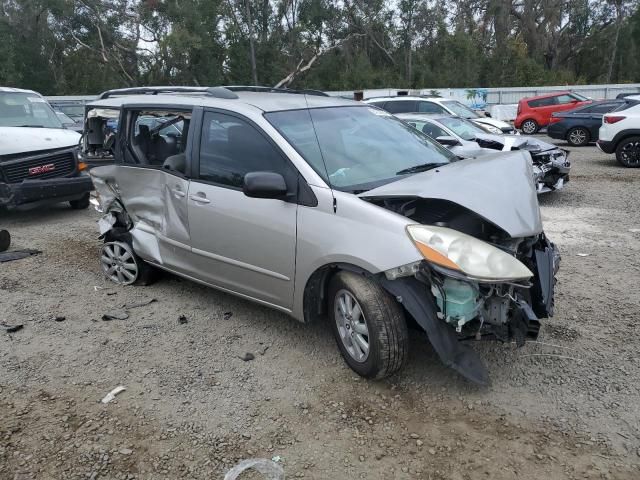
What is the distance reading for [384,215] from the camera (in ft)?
10.7

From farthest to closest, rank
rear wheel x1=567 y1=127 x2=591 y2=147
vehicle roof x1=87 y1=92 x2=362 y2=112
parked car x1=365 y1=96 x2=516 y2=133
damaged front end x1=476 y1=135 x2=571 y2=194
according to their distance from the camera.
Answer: rear wheel x1=567 y1=127 x2=591 y2=147 < parked car x1=365 y1=96 x2=516 y2=133 < damaged front end x1=476 y1=135 x2=571 y2=194 < vehicle roof x1=87 y1=92 x2=362 y2=112

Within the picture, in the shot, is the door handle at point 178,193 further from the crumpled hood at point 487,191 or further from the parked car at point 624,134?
the parked car at point 624,134

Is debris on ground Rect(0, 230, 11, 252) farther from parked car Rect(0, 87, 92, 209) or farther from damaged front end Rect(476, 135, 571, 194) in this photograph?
damaged front end Rect(476, 135, 571, 194)

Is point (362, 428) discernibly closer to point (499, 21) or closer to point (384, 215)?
point (384, 215)

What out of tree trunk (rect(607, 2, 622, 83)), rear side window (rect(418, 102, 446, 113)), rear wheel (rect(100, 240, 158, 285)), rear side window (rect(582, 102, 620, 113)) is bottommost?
rear wheel (rect(100, 240, 158, 285))

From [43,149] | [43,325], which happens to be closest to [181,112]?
[43,325]

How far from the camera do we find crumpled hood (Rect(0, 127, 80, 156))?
25.6ft

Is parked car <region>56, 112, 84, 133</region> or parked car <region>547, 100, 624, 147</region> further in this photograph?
parked car <region>547, 100, 624, 147</region>

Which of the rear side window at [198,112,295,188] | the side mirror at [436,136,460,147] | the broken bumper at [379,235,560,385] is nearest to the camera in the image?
the broken bumper at [379,235,560,385]

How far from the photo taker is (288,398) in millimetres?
3424

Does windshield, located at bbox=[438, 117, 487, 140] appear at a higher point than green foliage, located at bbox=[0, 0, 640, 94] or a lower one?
lower

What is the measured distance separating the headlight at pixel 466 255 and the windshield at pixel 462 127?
23.1 feet

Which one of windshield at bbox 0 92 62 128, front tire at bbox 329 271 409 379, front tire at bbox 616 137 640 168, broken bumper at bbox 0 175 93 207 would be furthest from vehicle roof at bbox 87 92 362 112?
front tire at bbox 616 137 640 168

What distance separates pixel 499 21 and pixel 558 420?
154 feet
